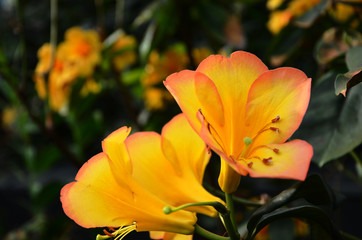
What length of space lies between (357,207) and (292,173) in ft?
4.49

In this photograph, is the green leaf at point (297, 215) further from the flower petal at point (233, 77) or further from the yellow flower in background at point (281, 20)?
the yellow flower in background at point (281, 20)

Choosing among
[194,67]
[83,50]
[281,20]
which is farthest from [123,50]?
[281,20]

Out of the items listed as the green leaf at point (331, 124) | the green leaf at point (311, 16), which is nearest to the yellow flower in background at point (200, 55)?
the green leaf at point (311, 16)

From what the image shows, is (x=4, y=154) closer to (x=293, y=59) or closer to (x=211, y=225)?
(x=211, y=225)

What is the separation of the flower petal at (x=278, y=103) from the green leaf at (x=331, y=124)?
0.11 m

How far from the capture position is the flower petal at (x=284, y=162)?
0.82 ft

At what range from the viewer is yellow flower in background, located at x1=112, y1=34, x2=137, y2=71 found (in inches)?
37.2

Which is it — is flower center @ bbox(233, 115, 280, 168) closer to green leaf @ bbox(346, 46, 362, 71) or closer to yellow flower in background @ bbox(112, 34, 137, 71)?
→ green leaf @ bbox(346, 46, 362, 71)

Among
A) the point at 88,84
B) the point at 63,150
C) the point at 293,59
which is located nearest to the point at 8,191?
the point at 88,84

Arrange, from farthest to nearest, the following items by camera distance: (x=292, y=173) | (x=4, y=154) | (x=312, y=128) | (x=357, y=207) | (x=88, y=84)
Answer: (x=4, y=154)
(x=357, y=207)
(x=88, y=84)
(x=312, y=128)
(x=292, y=173)

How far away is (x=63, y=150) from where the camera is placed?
0.81 meters

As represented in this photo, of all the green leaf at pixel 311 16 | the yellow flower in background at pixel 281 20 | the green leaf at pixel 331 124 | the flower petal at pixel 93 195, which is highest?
the flower petal at pixel 93 195

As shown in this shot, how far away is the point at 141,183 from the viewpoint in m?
0.33

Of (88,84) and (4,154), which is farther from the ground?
(88,84)
